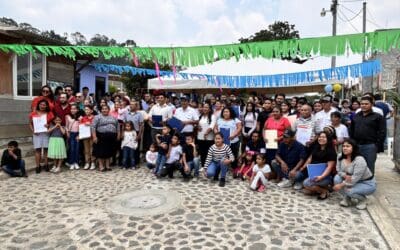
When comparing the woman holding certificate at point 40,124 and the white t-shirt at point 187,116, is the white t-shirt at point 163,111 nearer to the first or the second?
the white t-shirt at point 187,116

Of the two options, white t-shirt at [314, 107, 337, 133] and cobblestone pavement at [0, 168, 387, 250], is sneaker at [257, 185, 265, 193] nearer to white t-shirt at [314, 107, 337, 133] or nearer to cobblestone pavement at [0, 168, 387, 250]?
cobblestone pavement at [0, 168, 387, 250]

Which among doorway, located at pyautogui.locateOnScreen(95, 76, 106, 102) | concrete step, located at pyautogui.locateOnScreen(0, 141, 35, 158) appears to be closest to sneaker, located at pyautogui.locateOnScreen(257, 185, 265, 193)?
concrete step, located at pyautogui.locateOnScreen(0, 141, 35, 158)

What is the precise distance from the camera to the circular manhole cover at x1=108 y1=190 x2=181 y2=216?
194 inches

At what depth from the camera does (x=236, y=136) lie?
7.10m

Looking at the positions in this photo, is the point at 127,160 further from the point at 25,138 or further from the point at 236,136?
the point at 25,138

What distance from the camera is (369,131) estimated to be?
19.1 ft

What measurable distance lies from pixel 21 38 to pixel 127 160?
435cm

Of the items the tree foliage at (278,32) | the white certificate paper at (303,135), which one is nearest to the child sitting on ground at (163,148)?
the white certificate paper at (303,135)

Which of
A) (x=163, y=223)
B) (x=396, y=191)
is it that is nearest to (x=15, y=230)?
(x=163, y=223)

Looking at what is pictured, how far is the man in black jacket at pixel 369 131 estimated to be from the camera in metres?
5.81

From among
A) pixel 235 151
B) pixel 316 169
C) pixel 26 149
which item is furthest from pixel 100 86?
pixel 316 169

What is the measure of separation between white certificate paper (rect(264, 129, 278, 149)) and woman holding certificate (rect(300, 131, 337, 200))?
0.94 meters

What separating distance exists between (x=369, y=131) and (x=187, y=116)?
146 inches

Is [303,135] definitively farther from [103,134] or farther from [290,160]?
[103,134]
